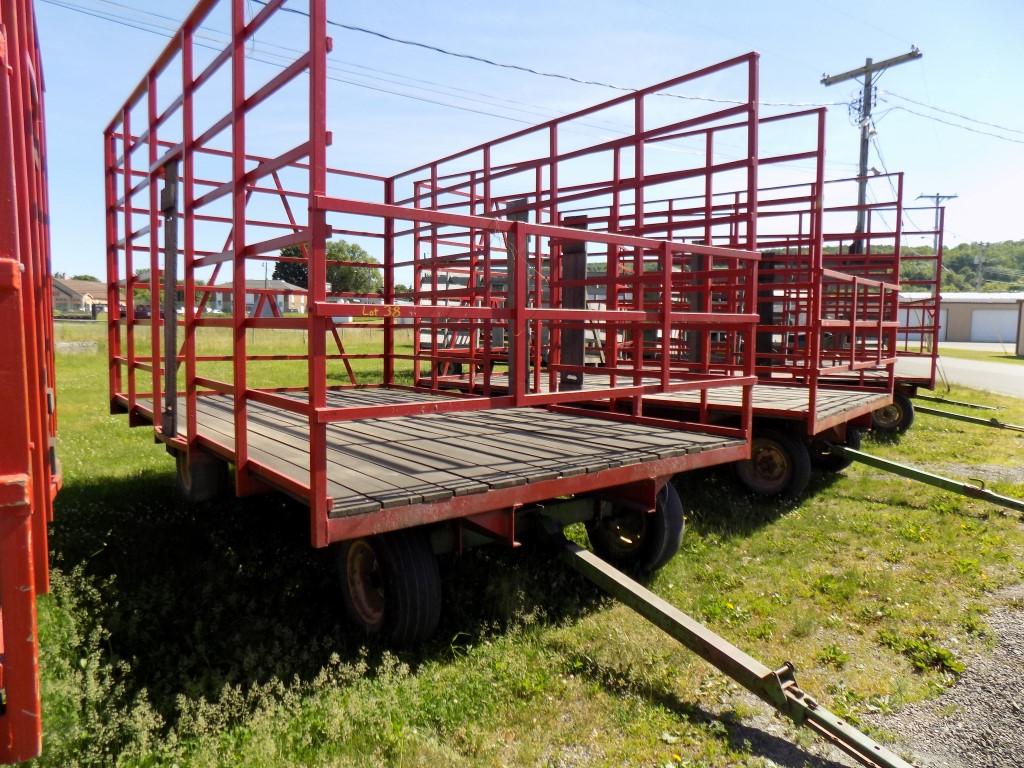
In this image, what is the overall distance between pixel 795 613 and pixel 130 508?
16.4ft

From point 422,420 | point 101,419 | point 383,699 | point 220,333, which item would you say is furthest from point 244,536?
point 220,333

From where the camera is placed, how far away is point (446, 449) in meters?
4.49

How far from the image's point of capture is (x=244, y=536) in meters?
5.18

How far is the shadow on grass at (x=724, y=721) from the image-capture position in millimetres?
2969

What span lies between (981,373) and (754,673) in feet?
75.6

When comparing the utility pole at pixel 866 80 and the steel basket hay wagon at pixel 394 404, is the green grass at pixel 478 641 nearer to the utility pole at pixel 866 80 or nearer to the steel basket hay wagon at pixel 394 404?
the steel basket hay wagon at pixel 394 404

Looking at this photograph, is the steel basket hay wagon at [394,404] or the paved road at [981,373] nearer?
the steel basket hay wagon at [394,404]

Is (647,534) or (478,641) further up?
(647,534)

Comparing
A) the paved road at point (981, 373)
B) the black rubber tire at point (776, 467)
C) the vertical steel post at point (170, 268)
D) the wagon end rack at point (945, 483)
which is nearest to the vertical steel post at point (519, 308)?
the vertical steel post at point (170, 268)

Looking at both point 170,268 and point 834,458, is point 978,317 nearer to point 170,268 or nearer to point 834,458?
point 834,458

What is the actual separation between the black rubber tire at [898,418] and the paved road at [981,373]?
498 cm

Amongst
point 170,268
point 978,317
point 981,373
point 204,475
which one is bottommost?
point 981,373

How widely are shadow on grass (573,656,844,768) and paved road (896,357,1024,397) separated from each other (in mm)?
13688

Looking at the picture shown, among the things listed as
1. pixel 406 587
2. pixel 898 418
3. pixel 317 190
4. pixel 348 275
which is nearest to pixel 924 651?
pixel 406 587
